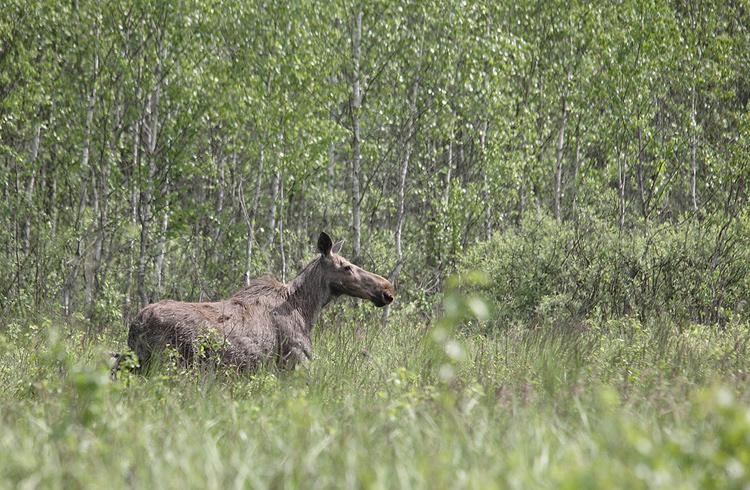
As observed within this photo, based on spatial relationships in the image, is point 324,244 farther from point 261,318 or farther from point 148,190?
point 148,190

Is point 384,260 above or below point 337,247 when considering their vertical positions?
below

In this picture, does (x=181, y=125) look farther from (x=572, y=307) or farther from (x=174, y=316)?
(x=174, y=316)

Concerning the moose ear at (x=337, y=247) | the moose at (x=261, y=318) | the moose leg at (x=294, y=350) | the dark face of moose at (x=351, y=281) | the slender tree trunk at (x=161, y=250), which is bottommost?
the slender tree trunk at (x=161, y=250)

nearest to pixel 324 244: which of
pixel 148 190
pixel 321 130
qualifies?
pixel 321 130

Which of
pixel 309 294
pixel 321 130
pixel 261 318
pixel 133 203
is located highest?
pixel 321 130

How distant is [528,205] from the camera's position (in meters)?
26.5

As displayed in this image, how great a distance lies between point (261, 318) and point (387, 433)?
5.04 meters

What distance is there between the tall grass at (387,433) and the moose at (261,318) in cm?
102

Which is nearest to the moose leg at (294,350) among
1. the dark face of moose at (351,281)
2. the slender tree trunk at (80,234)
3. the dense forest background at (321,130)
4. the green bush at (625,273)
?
the dark face of moose at (351,281)

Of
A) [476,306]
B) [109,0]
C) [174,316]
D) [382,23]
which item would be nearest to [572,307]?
[382,23]

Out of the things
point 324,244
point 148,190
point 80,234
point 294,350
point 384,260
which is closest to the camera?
point 294,350

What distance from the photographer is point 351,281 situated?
34.2 ft

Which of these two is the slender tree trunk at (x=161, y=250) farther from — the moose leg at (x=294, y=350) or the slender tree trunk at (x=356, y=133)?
the moose leg at (x=294, y=350)

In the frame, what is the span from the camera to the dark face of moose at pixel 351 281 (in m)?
10.4
